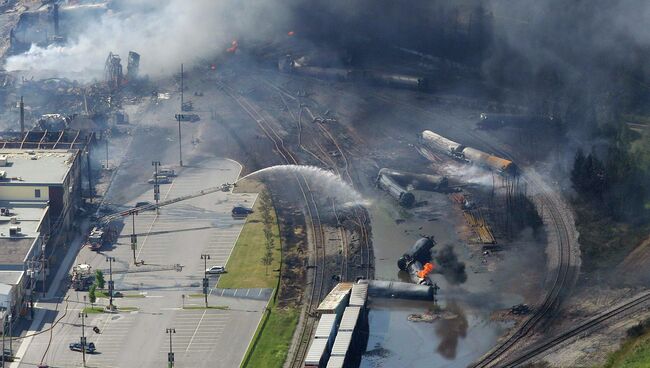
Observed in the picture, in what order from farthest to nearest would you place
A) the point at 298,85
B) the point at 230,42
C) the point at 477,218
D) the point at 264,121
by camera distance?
the point at 230,42, the point at 298,85, the point at 264,121, the point at 477,218

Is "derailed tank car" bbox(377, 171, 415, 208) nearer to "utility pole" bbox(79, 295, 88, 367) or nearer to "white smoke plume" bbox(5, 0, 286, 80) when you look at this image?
"utility pole" bbox(79, 295, 88, 367)

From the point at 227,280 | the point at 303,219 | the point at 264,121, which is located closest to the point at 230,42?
the point at 264,121

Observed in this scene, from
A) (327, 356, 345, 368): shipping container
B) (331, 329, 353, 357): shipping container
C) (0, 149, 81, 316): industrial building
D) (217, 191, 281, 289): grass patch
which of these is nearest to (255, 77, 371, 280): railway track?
(217, 191, 281, 289): grass patch

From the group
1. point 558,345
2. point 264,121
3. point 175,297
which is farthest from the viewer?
point 264,121

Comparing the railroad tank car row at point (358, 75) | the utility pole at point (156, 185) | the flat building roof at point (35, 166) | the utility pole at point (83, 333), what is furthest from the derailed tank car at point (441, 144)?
the utility pole at point (83, 333)

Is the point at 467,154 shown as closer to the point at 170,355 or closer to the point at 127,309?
the point at 127,309

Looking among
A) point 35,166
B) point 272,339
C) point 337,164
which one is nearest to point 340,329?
point 272,339

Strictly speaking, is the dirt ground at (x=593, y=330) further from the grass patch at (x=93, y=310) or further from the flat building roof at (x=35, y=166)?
the flat building roof at (x=35, y=166)

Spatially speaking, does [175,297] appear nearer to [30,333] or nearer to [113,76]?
[30,333]
